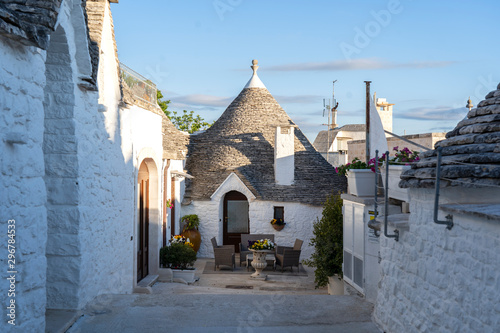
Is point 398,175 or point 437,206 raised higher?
point 398,175

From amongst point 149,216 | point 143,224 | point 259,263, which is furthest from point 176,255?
point 259,263

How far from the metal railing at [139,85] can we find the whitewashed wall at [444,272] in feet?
19.3

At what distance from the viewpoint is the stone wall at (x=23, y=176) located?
163 inches

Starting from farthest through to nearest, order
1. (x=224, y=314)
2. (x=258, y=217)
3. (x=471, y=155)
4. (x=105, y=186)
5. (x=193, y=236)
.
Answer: (x=258, y=217)
(x=193, y=236)
(x=105, y=186)
(x=224, y=314)
(x=471, y=155)

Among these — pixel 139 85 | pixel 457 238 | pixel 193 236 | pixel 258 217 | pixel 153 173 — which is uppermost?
pixel 139 85

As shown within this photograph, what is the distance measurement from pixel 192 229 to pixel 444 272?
1430 centimetres

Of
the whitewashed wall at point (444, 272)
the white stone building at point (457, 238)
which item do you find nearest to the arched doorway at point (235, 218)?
the whitewashed wall at point (444, 272)

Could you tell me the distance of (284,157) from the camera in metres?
18.9

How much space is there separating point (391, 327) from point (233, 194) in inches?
543

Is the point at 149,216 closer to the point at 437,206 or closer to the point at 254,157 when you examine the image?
the point at 254,157

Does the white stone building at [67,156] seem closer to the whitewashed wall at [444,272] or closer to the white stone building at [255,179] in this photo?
the whitewashed wall at [444,272]

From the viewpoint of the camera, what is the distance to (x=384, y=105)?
31875 millimetres

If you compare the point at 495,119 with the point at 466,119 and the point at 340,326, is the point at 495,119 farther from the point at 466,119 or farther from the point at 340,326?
the point at 340,326

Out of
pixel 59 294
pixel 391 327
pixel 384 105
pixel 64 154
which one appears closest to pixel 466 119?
pixel 391 327
